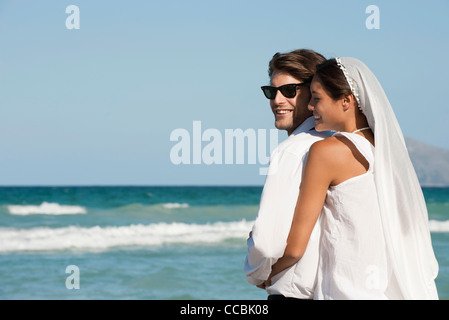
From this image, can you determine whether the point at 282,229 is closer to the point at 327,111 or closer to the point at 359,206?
the point at 359,206

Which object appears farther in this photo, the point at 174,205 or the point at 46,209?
the point at 174,205

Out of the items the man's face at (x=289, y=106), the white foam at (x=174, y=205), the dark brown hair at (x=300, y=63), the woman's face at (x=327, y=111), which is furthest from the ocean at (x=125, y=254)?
the woman's face at (x=327, y=111)

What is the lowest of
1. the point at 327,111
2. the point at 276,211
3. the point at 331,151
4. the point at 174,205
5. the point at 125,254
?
the point at 174,205

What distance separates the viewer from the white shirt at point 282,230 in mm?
2312

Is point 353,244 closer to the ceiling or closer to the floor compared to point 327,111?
closer to the floor

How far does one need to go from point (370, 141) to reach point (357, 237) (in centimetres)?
44

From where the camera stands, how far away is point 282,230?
2.32 meters

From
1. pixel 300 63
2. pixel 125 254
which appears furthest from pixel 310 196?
pixel 125 254

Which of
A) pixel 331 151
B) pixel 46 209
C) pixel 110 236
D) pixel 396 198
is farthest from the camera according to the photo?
pixel 46 209

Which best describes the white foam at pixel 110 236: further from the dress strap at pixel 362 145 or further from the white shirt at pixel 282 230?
the dress strap at pixel 362 145

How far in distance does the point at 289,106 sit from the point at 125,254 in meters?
11.0

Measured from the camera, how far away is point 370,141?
8.24ft

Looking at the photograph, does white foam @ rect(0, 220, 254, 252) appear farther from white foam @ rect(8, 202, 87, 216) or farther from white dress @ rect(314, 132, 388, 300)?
white dress @ rect(314, 132, 388, 300)
